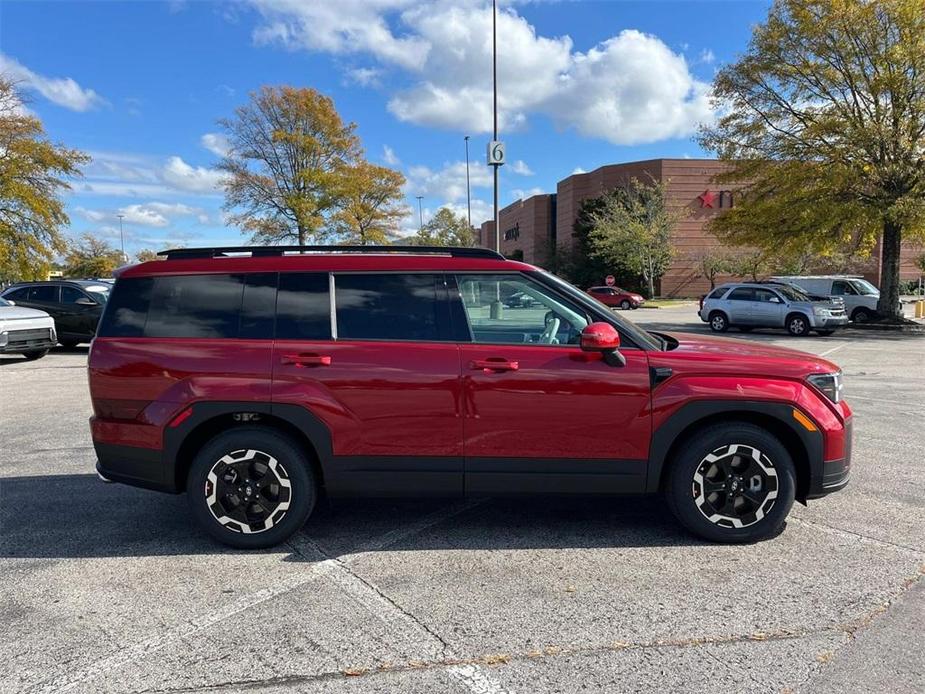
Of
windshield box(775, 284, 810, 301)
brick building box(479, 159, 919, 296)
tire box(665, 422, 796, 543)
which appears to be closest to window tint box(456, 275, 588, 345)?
tire box(665, 422, 796, 543)

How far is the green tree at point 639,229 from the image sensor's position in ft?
153

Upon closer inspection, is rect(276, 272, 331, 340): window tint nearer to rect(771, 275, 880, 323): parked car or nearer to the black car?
the black car

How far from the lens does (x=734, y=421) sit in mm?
3816

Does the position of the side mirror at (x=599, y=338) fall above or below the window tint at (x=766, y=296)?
below

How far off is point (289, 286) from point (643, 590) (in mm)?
2718

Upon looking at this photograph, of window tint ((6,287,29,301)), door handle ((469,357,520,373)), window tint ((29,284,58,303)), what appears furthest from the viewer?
window tint ((6,287,29,301))

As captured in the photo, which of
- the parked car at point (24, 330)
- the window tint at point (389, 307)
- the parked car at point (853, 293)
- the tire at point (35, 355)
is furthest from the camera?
the parked car at point (853, 293)

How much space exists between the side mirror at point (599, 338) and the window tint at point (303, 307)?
60.9 inches

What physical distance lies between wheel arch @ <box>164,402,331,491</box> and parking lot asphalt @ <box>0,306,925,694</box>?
54 centimetres

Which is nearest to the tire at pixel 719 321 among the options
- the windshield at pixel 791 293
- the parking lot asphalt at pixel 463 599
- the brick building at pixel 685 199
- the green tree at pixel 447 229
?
the windshield at pixel 791 293

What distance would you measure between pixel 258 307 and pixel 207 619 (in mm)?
1786

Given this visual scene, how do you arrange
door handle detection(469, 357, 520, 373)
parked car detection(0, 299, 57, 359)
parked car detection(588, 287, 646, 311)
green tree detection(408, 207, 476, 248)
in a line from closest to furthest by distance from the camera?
door handle detection(469, 357, 520, 373) < parked car detection(0, 299, 57, 359) < parked car detection(588, 287, 646, 311) < green tree detection(408, 207, 476, 248)

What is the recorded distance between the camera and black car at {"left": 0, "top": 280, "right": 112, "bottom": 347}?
14555 mm

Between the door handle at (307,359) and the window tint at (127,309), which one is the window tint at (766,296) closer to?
the door handle at (307,359)
